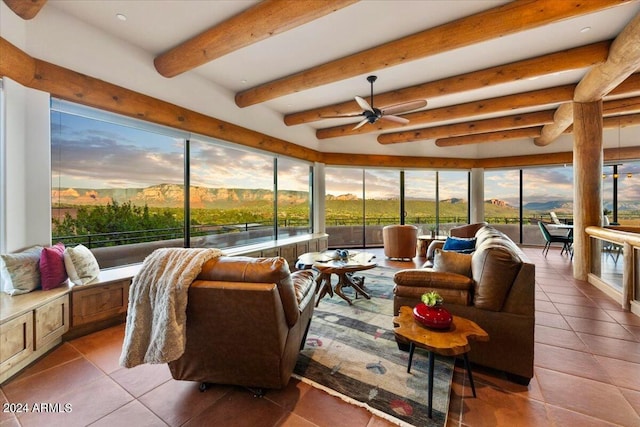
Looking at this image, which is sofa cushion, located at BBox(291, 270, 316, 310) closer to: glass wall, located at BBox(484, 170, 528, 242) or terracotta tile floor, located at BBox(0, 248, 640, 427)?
terracotta tile floor, located at BBox(0, 248, 640, 427)

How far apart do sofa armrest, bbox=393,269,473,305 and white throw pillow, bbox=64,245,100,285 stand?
3.15 meters

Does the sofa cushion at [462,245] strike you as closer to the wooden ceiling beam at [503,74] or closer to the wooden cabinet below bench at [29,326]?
the wooden ceiling beam at [503,74]

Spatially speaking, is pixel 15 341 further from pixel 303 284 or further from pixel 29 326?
pixel 303 284

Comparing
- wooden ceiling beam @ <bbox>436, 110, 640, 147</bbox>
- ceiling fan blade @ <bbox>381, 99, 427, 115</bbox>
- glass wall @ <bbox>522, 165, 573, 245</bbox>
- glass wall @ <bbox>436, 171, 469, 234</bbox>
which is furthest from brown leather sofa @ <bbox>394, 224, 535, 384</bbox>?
glass wall @ <bbox>522, 165, 573, 245</bbox>

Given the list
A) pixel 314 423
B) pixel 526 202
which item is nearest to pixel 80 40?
pixel 314 423

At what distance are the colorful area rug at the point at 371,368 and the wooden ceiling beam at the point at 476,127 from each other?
529 centimetres

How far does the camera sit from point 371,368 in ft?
6.91

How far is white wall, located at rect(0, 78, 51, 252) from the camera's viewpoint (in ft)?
7.83

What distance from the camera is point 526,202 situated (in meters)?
8.37

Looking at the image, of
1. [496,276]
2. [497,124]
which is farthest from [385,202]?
[496,276]

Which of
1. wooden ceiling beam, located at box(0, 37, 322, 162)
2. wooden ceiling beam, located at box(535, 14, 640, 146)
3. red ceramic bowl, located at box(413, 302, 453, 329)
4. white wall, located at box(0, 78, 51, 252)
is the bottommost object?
red ceramic bowl, located at box(413, 302, 453, 329)

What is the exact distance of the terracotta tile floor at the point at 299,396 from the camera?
1617 millimetres

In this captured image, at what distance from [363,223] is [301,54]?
215 inches

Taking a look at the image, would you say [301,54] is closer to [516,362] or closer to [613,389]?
[516,362]
